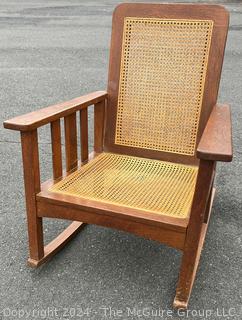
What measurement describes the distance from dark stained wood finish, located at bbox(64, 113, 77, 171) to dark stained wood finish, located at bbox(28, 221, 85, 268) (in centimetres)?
32

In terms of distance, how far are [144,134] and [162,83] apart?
266 mm

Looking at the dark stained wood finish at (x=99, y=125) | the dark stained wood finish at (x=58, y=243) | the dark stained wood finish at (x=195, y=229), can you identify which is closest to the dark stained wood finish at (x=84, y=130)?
the dark stained wood finish at (x=99, y=125)

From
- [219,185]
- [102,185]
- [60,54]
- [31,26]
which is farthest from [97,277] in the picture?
[31,26]

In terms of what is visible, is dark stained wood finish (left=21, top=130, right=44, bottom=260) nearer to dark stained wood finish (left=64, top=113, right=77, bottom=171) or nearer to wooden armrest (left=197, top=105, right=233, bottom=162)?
dark stained wood finish (left=64, top=113, right=77, bottom=171)

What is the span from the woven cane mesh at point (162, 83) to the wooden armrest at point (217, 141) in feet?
0.96

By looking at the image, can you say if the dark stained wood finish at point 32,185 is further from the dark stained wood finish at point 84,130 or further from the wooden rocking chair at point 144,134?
the dark stained wood finish at point 84,130

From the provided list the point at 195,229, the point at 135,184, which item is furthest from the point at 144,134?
the point at 195,229

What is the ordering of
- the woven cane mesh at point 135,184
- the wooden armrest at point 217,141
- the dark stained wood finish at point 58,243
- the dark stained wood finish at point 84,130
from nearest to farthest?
the wooden armrest at point 217,141 → the woven cane mesh at point 135,184 → the dark stained wood finish at point 58,243 → the dark stained wood finish at point 84,130

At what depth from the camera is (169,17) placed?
188 cm

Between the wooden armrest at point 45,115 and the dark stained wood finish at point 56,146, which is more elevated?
the wooden armrest at point 45,115

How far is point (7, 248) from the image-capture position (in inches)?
71.8

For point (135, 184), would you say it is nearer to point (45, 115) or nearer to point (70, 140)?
point (70, 140)

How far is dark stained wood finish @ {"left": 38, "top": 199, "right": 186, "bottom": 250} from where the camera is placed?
1.40 meters

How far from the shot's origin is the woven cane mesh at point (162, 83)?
1869 mm
